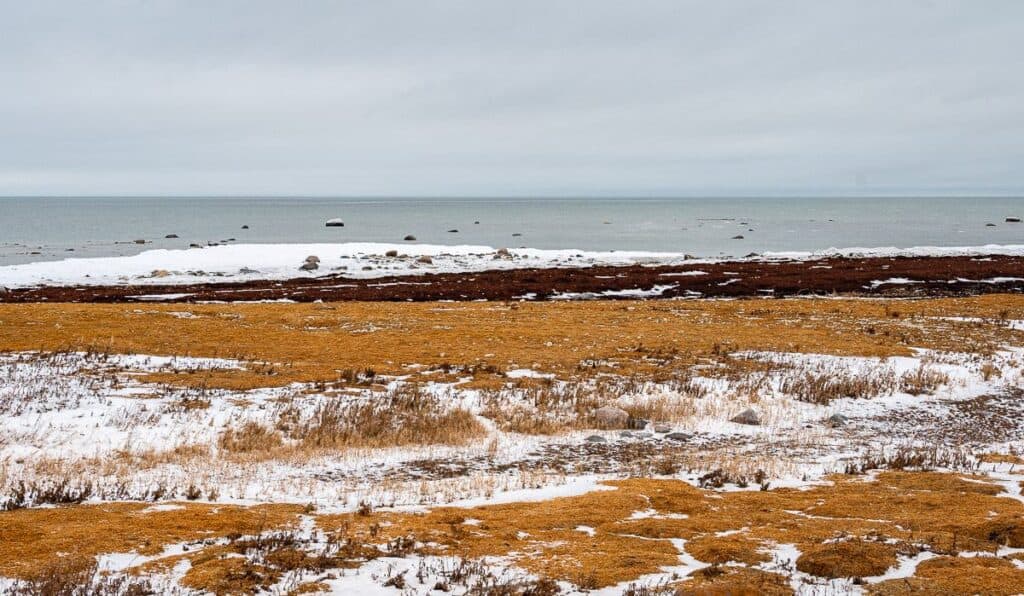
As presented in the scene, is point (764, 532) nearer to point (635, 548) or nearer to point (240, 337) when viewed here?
point (635, 548)

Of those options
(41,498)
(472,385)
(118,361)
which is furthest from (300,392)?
(41,498)

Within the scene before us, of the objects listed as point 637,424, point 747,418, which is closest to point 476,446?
point 637,424

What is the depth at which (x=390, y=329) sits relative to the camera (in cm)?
3031

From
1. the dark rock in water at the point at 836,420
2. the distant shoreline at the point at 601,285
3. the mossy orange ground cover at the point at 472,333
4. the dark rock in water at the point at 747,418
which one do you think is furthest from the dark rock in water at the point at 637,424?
the distant shoreline at the point at 601,285

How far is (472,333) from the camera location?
29.4m

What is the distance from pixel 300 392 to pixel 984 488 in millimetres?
14504

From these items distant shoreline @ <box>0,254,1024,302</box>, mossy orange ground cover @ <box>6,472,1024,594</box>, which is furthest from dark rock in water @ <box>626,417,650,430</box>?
distant shoreline @ <box>0,254,1024,302</box>

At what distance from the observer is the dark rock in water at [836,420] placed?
58.2 ft

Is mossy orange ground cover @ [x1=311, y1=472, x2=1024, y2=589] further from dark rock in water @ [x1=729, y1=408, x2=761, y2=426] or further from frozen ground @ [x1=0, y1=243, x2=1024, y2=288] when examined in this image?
frozen ground @ [x1=0, y1=243, x2=1024, y2=288]

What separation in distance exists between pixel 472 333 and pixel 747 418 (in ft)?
45.7

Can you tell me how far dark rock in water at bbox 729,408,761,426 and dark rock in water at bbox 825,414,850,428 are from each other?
179 centimetres

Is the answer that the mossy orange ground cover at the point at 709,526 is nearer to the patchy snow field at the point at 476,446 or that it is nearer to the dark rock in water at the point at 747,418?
the patchy snow field at the point at 476,446

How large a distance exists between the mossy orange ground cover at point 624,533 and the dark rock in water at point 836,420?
614 cm

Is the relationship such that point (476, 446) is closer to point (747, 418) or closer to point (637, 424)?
point (637, 424)
